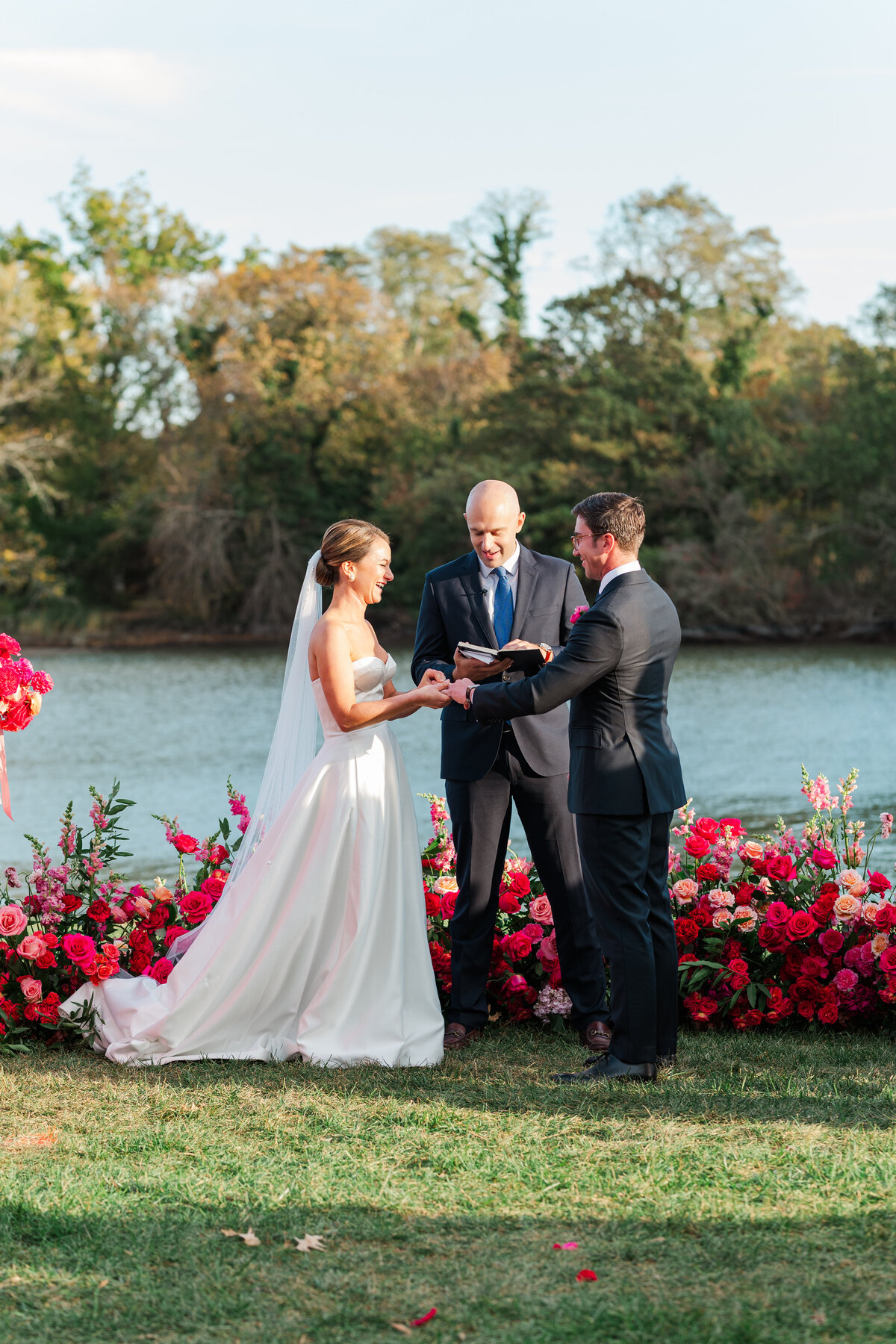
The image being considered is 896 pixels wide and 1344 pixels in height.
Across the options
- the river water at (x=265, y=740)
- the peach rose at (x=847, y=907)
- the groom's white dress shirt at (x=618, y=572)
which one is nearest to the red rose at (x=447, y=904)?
the peach rose at (x=847, y=907)

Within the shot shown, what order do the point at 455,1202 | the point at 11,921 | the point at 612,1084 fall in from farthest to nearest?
the point at 11,921, the point at 612,1084, the point at 455,1202

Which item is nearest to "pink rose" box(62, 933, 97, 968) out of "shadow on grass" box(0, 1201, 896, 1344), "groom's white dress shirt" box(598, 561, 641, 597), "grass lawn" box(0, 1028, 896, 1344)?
"grass lawn" box(0, 1028, 896, 1344)

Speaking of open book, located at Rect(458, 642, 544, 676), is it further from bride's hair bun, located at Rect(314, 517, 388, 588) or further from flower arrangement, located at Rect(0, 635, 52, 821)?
flower arrangement, located at Rect(0, 635, 52, 821)

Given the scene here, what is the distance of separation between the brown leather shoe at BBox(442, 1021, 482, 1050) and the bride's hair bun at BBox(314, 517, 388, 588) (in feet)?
5.68

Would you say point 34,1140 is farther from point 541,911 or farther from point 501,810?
point 541,911

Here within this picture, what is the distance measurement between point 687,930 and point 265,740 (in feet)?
52.1

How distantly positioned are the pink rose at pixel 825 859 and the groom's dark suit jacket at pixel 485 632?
46.6 inches

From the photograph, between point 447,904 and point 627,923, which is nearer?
point 627,923

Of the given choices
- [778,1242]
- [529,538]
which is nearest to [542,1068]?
[778,1242]

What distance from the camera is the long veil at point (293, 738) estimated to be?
510 centimetres

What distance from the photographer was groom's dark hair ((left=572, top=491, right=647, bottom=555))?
14.5 feet

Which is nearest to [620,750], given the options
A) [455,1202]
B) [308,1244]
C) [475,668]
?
[475,668]

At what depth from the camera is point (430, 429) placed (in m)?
49.2

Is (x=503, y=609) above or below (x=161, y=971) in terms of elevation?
above
